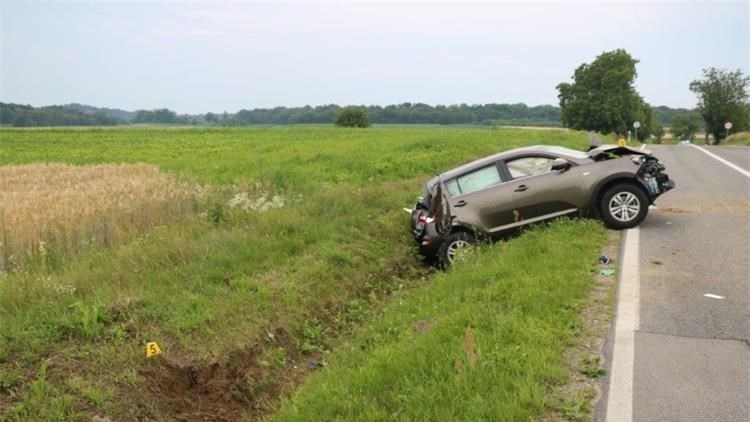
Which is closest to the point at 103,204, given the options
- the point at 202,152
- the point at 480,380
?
the point at 480,380

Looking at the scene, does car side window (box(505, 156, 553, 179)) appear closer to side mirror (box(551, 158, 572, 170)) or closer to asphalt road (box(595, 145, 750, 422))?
side mirror (box(551, 158, 572, 170))

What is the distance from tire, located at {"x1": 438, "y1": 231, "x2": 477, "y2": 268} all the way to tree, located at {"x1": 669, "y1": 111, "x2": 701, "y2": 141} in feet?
426

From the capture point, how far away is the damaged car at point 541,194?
876 cm

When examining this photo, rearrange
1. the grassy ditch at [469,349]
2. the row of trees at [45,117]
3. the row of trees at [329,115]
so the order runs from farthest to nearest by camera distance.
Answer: the row of trees at [329,115] → the row of trees at [45,117] → the grassy ditch at [469,349]

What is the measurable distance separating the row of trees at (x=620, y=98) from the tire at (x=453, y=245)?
62.7 metres

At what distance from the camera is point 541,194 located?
351 inches

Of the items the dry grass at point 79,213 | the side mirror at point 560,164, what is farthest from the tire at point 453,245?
the dry grass at point 79,213

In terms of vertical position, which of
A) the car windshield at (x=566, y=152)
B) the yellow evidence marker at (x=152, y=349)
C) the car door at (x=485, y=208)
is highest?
the car windshield at (x=566, y=152)

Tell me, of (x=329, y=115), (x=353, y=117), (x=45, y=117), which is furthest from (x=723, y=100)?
(x=45, y=117)

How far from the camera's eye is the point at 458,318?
5672 mm

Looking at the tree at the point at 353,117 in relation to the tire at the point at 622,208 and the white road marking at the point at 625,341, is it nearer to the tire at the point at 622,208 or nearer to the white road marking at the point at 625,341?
the tire at the point at 622,208

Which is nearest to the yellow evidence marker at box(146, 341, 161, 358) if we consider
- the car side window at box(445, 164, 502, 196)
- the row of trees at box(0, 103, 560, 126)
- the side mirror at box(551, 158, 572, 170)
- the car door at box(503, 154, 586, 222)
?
the car side window at box(445, 164, 502, 196)

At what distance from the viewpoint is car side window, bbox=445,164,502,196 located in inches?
364

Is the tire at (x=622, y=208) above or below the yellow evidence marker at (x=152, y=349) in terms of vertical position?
above
